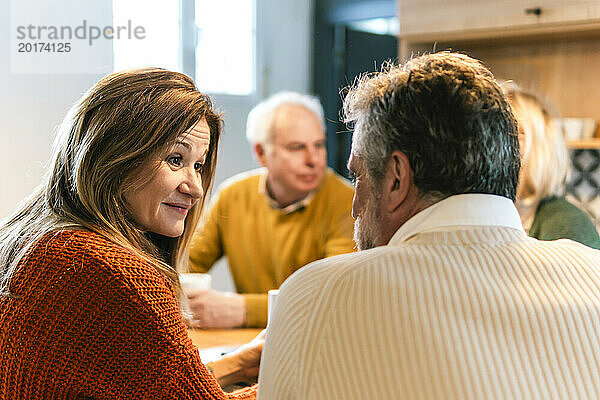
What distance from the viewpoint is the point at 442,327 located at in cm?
80

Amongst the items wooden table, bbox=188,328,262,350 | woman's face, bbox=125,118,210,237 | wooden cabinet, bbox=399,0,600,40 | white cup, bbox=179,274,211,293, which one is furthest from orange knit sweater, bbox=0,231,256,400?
wooden cabinet, bbox=399,0,600,40

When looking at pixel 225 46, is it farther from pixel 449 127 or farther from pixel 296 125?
pixel 449 127

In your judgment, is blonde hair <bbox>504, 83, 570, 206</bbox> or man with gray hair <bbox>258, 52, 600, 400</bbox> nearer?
man with gray hair <bbox>258, 52, 600, 400</bbox>

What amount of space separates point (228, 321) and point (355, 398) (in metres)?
1.28

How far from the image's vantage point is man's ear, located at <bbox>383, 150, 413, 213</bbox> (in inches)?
36.7

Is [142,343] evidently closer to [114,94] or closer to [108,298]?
[108,298]

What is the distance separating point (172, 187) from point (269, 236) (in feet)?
4.77

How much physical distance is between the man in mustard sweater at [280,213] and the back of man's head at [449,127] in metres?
1.65

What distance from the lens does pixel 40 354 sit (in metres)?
1.06

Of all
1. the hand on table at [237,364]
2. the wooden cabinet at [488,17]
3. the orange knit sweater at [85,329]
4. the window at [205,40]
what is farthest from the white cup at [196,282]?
the wooden cabinet at [488,17]

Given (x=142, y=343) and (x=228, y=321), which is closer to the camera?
(x=142, y=343)

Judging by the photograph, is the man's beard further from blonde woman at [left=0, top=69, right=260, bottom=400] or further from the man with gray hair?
blonde woman at [left=0, top=69, right=260, bottom=400]

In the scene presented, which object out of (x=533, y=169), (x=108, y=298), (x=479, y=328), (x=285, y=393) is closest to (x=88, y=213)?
(x=108, y=298)

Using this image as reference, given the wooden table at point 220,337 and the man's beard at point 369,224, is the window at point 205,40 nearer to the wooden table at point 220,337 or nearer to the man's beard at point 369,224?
the wooden table at point 220,337
